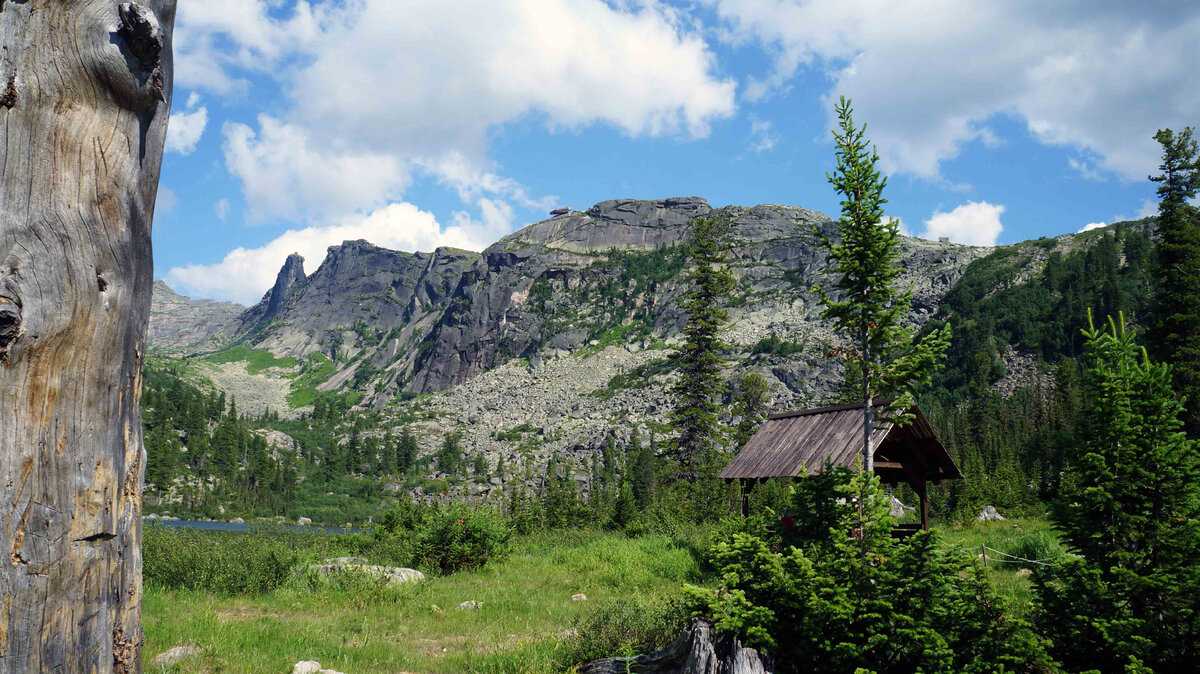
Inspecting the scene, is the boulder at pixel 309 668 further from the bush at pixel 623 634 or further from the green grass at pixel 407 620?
the bush at pixel 623 634

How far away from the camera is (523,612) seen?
1204 centimetres

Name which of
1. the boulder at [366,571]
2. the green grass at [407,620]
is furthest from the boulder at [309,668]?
the boulder at [366,571]

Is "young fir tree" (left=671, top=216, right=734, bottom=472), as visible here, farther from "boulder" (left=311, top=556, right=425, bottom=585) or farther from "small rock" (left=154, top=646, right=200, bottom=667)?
"small rock" (left=154, top=646, right=200, bottom=667)

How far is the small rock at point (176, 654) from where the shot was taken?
7.35 metres

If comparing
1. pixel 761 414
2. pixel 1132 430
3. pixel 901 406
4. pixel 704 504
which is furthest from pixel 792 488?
pixel 761 414

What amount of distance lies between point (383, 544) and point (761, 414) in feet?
116

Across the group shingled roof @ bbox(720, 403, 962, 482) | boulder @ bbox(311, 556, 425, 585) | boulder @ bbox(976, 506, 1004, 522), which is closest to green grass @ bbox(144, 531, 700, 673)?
boulder @ bbox(311, 556, 425, 585)

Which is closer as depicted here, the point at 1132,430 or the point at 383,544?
the point at 1132,430

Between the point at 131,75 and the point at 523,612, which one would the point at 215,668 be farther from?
the point at 131,75

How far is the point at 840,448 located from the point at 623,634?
10.8m

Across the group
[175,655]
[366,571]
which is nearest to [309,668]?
[175,655]

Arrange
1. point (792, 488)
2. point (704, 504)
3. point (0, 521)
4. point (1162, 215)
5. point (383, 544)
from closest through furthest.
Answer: point (0, 521) < point (792, 488) < point (383, 544) < point (704, 504) < point (1162, 215)

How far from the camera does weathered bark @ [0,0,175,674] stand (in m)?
2.93

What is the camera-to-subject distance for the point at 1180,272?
36.4 m
